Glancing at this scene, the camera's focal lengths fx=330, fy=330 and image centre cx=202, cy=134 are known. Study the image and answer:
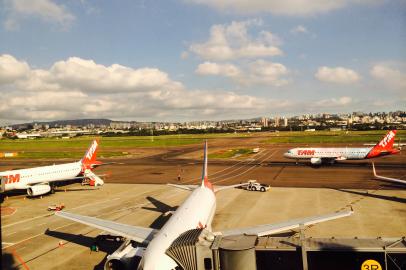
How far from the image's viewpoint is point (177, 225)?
23609 mm

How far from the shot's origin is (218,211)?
43.8 meters

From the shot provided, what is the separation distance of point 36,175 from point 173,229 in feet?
143

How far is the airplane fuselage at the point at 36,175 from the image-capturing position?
178ft

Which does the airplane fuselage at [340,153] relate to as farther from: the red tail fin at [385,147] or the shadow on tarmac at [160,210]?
the shadow on tarmac at [160,210]

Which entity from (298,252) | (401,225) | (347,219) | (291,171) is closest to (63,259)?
(298,252)

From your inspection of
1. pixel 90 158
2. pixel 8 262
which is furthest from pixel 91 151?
pixel 8 262

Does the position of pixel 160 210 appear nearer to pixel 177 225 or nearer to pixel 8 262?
pixel 8 262

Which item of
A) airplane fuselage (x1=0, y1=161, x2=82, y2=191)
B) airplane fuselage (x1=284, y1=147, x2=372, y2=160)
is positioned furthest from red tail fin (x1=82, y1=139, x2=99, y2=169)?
airplane fuselage (x1=284, y1=147, x2=372, y2=160)

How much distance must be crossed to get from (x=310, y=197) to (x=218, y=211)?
15819mm

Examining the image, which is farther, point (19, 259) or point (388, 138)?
point (388, 138)

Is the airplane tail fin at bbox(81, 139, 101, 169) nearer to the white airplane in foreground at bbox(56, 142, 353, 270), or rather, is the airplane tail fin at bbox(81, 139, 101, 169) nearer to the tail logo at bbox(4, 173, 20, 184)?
the tail logo at bbox(4, 173, 20, 184)

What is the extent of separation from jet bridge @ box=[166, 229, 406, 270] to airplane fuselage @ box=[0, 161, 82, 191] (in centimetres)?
4458

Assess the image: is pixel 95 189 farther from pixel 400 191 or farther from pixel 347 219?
pixel 400 191

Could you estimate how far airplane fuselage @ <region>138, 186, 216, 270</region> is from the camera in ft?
63.0
